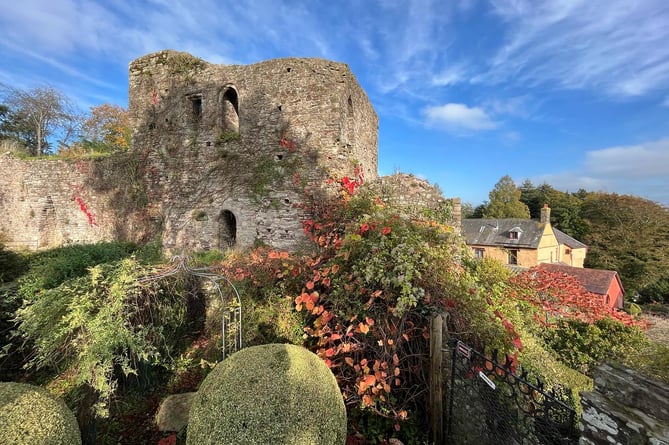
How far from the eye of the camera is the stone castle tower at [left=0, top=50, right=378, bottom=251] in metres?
8.16

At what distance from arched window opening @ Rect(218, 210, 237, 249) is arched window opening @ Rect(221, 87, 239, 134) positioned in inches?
108

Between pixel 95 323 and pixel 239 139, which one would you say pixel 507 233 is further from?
pixel 95 323

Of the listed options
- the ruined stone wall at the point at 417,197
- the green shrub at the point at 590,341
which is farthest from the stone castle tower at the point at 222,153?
the green shrub at the point at 590,341

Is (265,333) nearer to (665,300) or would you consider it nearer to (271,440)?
(271,440)

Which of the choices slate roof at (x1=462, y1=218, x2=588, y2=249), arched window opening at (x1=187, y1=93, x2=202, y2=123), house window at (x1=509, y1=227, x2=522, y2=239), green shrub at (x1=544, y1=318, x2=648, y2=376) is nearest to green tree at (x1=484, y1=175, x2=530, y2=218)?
slate roof at (x1=462, y1=218, x2=588, y2=249)

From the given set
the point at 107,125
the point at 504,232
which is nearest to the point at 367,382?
the point at 504,232

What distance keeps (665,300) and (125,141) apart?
52.2 meters

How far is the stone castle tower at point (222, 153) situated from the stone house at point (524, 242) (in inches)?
836

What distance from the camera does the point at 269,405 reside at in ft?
8.63

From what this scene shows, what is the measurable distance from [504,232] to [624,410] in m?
31.1

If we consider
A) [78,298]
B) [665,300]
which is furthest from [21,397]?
[665,300]

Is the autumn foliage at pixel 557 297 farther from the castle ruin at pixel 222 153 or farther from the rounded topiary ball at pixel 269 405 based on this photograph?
the rounded topiary ball at pixel 269 405

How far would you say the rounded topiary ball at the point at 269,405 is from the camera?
2537mm

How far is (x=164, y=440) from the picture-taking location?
3.68 meters
